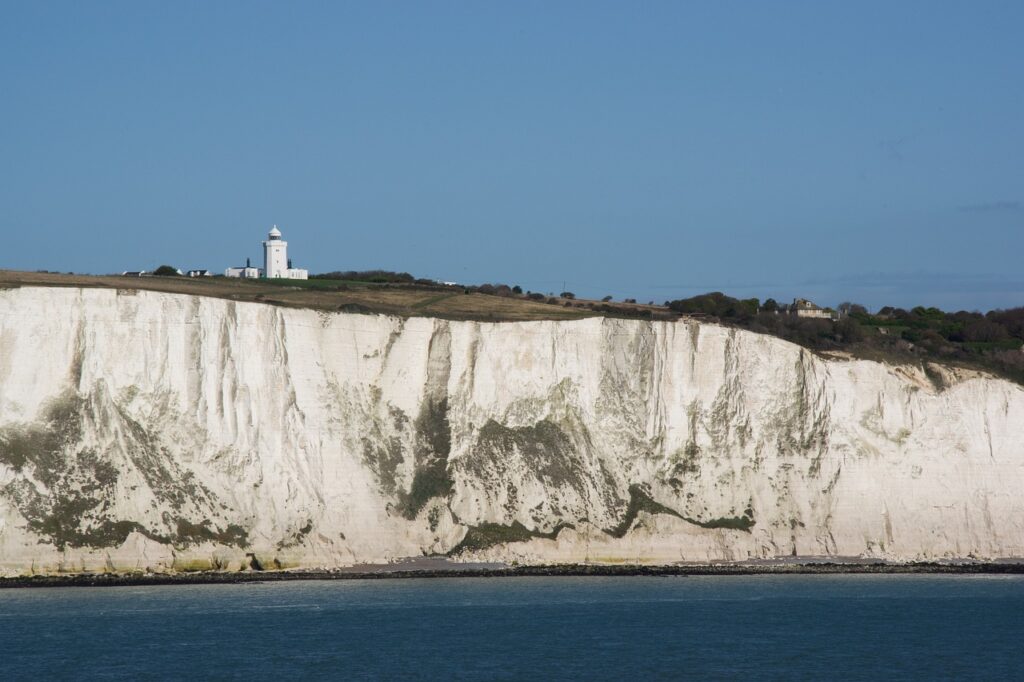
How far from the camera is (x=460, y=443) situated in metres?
60.2

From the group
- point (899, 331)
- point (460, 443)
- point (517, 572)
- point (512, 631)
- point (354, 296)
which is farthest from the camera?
point (899, 331)

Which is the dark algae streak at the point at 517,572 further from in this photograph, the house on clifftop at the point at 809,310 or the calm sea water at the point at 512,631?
the house on clifftop at the point at 809,310

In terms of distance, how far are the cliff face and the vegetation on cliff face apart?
2.15 metres

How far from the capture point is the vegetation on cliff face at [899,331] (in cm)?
6931

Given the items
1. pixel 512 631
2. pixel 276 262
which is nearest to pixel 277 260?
pixel 276 262

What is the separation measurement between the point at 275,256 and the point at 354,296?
1728 centimetres

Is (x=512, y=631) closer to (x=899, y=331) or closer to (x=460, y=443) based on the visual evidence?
(x=460, y=443)

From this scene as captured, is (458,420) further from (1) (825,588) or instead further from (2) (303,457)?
(1) (825,588)

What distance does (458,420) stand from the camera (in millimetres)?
61000

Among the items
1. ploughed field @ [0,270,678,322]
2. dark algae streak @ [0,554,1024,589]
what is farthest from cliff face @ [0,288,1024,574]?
ploughed field @ [0,270,678,322]

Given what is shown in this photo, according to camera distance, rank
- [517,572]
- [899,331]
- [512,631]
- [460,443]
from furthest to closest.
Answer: [899,331], [460,443], [517,572], [512,631]

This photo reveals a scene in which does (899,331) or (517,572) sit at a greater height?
(899,331)

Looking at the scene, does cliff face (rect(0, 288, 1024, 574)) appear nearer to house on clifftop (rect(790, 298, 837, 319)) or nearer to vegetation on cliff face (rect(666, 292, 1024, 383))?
vegetation on cliff face (rect(666, 292, 1024, 383))

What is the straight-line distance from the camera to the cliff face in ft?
177
